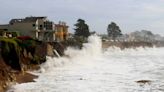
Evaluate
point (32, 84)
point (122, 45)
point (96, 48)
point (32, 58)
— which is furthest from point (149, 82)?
point (122, 45)

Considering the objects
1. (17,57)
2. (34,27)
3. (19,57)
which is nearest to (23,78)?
(17,57)

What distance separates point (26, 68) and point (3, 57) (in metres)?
3.99

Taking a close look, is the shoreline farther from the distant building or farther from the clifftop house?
the distant building

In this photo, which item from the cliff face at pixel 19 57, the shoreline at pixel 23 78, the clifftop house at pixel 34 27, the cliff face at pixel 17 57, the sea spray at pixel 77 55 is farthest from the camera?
the clifftop house at pixel 34 27

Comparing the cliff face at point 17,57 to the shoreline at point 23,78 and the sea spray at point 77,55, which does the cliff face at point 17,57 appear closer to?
the shoreline at point 23,78

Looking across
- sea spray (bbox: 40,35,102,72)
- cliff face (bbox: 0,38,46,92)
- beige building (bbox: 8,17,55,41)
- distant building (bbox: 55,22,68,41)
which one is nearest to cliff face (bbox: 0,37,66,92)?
cliff face (bbox: 0,38,46,92)

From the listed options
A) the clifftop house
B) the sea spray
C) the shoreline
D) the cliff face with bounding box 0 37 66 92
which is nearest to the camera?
the cliff face with bounding box 0 37 66 92

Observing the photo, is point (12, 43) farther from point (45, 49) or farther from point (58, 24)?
point (58, 24)

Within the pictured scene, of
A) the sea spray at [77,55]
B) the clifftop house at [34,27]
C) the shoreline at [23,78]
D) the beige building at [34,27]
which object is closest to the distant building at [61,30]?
the sea spray at [77,55]

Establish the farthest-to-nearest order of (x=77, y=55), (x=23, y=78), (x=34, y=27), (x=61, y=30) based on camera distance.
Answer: (x=61, y=30) → (x=34, y=27) → (x=77, y=55) → (x=23, y=78)

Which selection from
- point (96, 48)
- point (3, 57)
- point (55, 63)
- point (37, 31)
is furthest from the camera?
point (96, 48)

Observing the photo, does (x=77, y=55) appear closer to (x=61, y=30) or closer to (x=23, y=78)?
(x=61, y=30)

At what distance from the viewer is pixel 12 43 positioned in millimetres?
37438

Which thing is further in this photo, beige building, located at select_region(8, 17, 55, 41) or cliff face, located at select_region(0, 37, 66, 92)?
beige building, located at select_region(8, 17, 55, 41)
